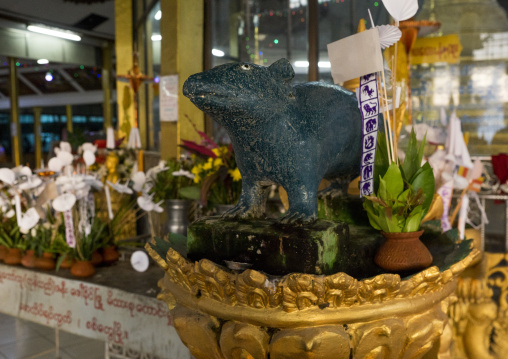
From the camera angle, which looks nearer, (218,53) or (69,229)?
(69,229)

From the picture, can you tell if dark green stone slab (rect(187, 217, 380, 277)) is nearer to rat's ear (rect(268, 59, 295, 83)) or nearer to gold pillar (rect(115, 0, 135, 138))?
rat's ear (rect(268, 59, 295, 83))

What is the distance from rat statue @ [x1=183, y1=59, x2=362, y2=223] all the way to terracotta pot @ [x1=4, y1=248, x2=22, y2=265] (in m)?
1.67

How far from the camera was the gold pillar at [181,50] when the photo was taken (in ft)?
11.7

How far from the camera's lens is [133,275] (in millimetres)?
1944

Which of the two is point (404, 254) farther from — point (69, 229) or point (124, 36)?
point (124, 36)

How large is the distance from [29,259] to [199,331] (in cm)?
163

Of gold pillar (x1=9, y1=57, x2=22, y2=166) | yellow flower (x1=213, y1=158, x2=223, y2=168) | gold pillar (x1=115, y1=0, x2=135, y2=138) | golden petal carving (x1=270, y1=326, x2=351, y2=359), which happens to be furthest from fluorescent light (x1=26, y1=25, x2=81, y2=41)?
golden petal carving (x1=270, y1=326, x2=351, y2=359)

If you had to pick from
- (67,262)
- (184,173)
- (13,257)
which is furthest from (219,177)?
(13,257)

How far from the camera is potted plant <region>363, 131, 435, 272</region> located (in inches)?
32.0

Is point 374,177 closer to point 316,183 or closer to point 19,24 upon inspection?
point 316,183

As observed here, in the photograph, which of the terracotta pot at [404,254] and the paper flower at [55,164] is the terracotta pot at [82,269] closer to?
the paper flower at [55,164]

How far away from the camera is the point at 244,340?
2.32 feet

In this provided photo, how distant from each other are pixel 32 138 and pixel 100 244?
7863 millimetres

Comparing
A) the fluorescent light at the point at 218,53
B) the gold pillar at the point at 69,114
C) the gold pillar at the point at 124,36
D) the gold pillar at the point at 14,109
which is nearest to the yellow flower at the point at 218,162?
the fluorescent light at the point at 218,53
